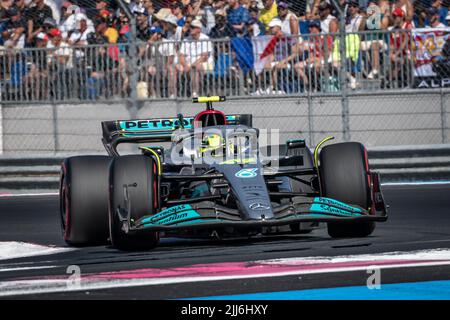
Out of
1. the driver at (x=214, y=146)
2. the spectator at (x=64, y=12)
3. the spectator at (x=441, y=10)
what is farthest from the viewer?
the spectator at (x=64, y=12)

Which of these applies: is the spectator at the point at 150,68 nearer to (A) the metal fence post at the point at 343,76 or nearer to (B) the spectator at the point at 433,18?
(A) the metal fence post at the point at 343,76

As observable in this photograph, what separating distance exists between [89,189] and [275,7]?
22.1ft

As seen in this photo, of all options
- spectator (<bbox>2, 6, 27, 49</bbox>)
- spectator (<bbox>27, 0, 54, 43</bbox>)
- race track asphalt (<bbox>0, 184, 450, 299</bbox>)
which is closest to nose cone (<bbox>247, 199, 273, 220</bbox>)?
race track asphalt (<bbox>0, 184, 450, 299</bbox>)

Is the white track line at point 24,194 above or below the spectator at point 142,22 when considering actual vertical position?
below

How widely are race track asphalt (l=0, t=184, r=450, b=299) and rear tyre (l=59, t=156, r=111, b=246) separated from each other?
203mm

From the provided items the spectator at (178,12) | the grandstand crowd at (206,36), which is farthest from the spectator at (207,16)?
the spectator at (178,12)

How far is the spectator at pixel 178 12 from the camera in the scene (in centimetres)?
1552

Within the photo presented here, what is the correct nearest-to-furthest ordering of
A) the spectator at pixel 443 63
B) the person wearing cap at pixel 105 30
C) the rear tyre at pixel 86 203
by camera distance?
the rear tyre at pixel 86 203
the spectator at pixel 443 63
the person wearing cap at pixel 105 30

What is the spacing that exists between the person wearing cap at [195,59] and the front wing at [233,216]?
6382mm

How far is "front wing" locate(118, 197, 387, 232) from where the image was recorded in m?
8.26

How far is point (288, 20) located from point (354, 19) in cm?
98

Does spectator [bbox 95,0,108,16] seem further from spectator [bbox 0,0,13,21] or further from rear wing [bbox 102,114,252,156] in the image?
rear wing [bbox 102,114,252,156]

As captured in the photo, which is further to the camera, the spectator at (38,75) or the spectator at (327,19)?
the spectator at (38,75)
